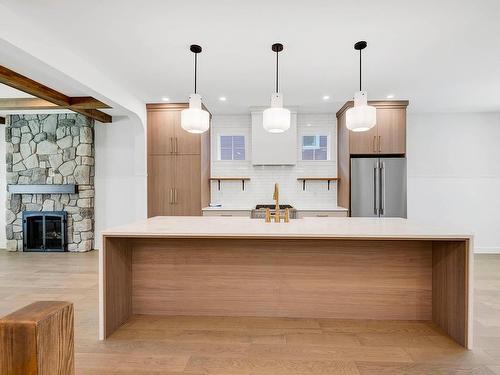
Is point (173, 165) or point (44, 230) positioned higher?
point (173, 165)

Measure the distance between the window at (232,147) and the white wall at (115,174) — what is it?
1.61 m

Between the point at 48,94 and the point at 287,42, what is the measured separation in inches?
128

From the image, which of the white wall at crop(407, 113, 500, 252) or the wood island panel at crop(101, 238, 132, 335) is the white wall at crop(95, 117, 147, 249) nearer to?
the wood island panel at crop(101, 238, 132, 335)

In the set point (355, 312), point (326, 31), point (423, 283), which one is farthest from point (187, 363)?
point (326, 31)

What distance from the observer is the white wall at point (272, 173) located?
5305 millimetres

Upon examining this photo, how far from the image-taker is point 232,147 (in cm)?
546

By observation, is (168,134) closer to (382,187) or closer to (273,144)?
(273,144)

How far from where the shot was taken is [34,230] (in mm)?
5449

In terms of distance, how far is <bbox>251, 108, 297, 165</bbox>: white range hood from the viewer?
4984 millimetres

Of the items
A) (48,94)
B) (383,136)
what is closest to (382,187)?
(383,136)

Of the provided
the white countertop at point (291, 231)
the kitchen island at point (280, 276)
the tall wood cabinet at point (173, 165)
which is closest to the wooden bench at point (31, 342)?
the white countertop at point (291, 231)

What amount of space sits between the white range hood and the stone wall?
3.00m

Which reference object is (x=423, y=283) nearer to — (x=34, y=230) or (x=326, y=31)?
(x=326, y=31)

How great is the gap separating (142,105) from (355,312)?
4168 mm
